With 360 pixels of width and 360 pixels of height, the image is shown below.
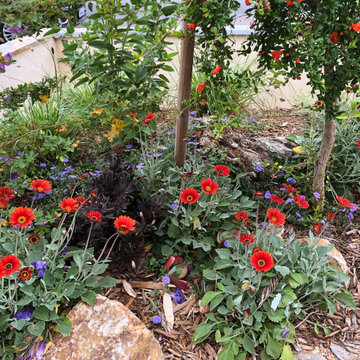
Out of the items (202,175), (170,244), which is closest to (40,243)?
(170,244)

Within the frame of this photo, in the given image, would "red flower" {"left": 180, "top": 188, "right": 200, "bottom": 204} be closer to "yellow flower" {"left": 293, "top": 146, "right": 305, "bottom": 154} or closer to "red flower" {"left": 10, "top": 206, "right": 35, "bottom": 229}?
"red flower" {"left": 10, "top": 206, "right": 35, "bottom": 229}

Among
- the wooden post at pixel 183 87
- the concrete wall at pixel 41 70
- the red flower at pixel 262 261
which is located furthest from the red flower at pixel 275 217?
the concrete wall at pixel 41 70

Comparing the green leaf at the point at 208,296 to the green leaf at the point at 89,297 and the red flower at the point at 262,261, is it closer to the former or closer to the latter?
the red flower at the point at 262,261

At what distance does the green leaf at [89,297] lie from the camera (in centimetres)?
160

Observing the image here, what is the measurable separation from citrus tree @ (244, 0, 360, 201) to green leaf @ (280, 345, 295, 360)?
4.12ft

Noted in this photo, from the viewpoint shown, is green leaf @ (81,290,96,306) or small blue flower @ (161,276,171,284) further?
small blue flower @ (161,276,171,284)

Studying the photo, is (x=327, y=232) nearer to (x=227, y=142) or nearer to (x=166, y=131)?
(x=227, y=142)

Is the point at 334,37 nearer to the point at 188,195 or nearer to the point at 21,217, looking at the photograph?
the point at 188,195

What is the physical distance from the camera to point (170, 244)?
6.86 ft

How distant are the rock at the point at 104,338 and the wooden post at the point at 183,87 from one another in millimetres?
1115

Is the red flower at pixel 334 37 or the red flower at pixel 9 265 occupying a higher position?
the red flower at pixel 334 37

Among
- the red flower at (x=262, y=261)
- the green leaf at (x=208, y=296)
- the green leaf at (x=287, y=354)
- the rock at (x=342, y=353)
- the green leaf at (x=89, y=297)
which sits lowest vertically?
the rock at (x=342, y=353)

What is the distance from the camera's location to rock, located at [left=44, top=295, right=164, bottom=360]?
1.47 m

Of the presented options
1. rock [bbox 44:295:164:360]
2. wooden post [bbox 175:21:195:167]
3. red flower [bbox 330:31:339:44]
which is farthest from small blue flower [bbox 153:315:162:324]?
red flower [bbox 330:31:339:44]
